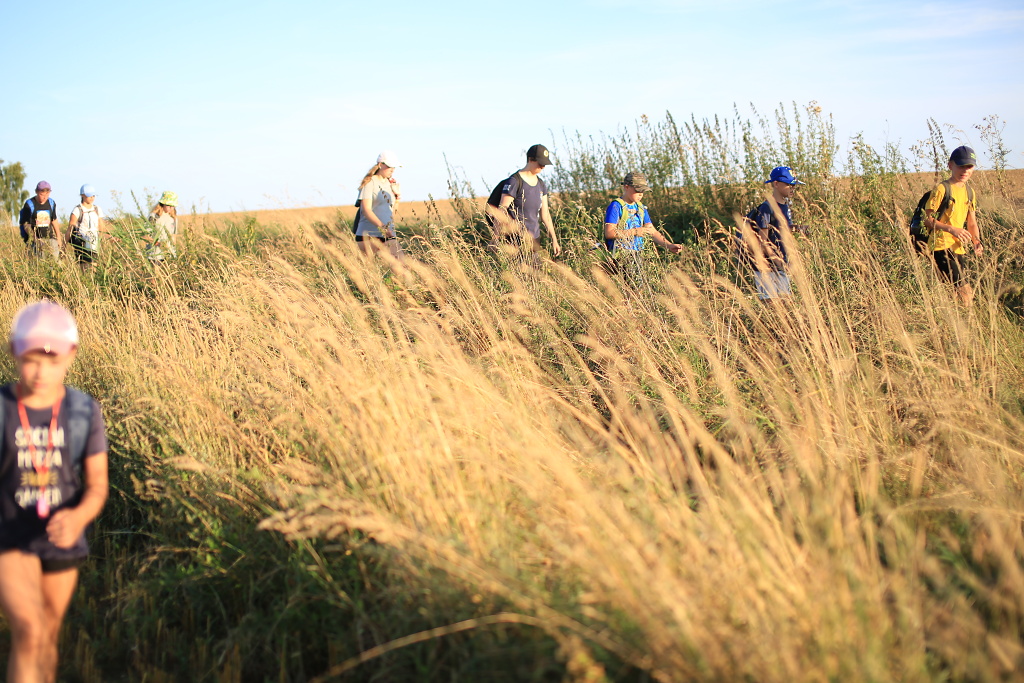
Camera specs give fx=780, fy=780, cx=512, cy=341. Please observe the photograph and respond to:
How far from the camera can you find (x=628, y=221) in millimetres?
7191

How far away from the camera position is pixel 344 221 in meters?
12.6

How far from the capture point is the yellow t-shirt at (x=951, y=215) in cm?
659

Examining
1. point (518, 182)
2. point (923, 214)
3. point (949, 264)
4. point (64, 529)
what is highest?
point (518, 182)

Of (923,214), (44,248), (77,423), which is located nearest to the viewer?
(77,423)

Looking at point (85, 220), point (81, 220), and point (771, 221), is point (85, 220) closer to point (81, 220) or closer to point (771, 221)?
point (81, 220)

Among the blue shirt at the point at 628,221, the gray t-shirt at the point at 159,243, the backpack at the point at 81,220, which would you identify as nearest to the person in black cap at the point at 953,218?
the blue shirt at the point at 628,221

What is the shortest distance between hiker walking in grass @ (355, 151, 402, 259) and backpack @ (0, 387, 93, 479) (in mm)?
5198

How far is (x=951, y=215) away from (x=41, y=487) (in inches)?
267

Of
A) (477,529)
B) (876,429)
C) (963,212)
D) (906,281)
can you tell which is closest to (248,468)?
(477,529)

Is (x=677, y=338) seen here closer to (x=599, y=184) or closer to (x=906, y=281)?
(x=906, y=281)

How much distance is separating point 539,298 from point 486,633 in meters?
4.06

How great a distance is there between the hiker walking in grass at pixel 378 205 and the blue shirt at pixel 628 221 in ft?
7.31

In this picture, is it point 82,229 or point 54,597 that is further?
point 82,229

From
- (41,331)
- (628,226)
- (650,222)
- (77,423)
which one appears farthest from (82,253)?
(41,331)
